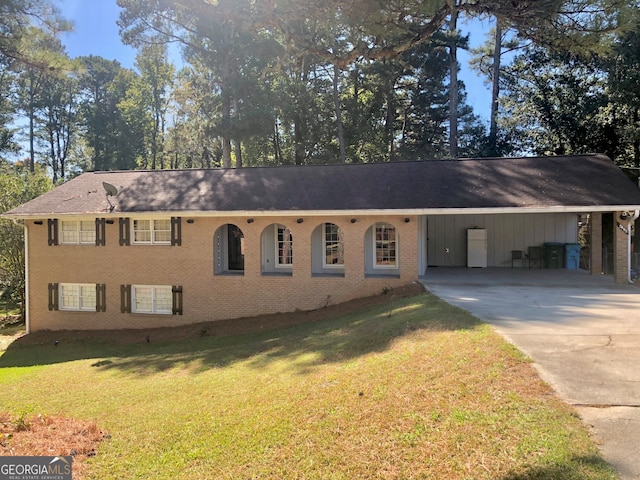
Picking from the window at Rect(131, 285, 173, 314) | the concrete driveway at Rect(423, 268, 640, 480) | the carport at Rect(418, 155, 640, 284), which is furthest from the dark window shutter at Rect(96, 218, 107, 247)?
the concrete driveway at Rect(423, 268, 640, 480)

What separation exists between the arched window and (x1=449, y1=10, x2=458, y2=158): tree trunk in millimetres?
16423

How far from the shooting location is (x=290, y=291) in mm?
14531

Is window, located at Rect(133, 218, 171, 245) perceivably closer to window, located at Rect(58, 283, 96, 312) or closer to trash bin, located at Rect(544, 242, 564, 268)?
window, located at Rect(58, 283, 96, 312)

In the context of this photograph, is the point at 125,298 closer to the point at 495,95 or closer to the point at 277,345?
the point at 277,345

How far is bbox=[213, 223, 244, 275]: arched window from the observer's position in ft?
50.9

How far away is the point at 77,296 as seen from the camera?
16.1 m

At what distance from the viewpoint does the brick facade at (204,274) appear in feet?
46.1

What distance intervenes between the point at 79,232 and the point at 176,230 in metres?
3.81

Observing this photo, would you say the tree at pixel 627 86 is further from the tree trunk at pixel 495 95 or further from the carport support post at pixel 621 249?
the carport support post at pixel 621 249

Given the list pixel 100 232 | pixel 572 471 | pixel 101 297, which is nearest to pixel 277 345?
pixel 572 471

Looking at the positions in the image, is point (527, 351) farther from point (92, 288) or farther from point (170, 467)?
point (92, 288)

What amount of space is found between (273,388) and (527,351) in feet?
12.2

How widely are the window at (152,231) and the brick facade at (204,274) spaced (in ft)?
0.94

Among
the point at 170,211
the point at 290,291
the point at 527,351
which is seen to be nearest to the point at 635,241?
the point at 290,291
